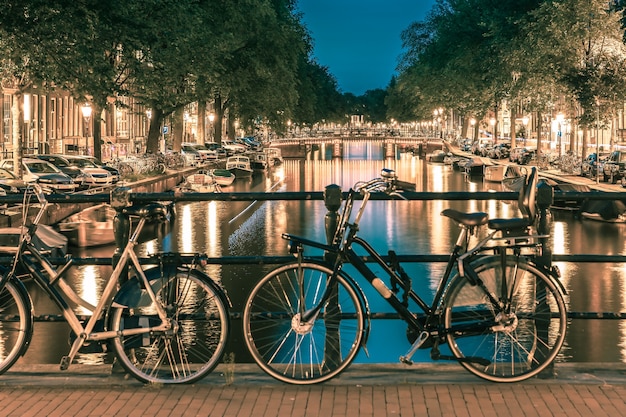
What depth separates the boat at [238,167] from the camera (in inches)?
3059

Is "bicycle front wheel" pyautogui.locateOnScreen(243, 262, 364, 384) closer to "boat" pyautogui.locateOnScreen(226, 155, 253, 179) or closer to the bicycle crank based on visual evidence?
the bicycle crank

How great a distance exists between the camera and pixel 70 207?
4100 cm

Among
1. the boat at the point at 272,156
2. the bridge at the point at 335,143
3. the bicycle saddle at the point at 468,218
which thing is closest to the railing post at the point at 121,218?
the bicycle saddle at the point at 468,218

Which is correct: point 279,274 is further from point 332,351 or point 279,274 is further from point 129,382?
point 129,382

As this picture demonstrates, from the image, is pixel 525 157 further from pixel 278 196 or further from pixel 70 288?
pixel 70 288

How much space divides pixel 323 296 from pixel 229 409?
996 millimetres

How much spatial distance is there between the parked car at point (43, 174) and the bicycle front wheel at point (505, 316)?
39.9 metres

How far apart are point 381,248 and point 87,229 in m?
10.2

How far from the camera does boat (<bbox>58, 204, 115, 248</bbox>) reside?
34.9 meters

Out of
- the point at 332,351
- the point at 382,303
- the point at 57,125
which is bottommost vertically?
the point at 382,303

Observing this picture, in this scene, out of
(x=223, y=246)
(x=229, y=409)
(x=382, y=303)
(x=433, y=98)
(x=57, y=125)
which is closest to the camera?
(x=229, y=409)

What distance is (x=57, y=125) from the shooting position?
73.0 m

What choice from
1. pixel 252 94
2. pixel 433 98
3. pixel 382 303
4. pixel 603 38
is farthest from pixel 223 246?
pixel 433 98


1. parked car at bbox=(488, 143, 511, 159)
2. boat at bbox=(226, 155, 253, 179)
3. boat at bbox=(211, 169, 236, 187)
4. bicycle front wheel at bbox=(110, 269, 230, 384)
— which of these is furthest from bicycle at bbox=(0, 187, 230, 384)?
parked car at bbox=(488, 143, 511, 159)
